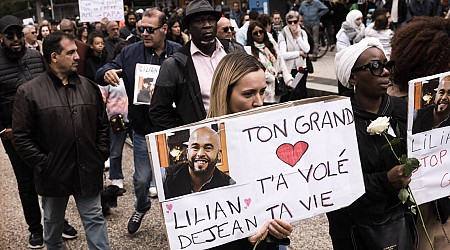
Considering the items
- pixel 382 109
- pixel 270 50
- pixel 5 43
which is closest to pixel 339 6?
pixel 270 50

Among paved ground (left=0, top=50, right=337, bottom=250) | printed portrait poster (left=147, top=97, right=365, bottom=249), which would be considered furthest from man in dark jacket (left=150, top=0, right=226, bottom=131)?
paved ground (left=0, top=50, right=337, bottom=250)

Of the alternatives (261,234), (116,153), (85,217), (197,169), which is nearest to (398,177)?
(261,234)

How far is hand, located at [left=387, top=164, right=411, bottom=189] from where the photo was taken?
102 inches

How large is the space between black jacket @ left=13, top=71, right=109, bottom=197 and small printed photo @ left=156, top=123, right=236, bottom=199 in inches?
73.8

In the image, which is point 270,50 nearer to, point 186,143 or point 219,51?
point 219,51

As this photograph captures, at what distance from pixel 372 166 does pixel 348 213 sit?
0.27 m

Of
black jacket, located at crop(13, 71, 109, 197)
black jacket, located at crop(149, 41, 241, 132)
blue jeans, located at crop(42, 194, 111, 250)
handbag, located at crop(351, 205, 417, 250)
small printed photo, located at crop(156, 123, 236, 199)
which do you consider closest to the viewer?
small printed photo, located at crop(156, 123, 236, 199)

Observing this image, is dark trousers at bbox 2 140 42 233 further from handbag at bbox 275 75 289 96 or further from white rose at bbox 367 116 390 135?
white rose at bbox 367 116 390 135

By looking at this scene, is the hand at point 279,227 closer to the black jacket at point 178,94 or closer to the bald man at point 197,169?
the bald man at point 197,169

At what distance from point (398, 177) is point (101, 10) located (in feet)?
25.0

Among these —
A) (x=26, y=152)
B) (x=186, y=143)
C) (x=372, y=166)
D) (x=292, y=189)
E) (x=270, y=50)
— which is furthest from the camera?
(x=270, y=50)

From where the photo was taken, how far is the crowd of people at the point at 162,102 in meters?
2.69

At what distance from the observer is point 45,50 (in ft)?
13.1

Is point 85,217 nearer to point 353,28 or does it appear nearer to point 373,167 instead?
point 373,167
